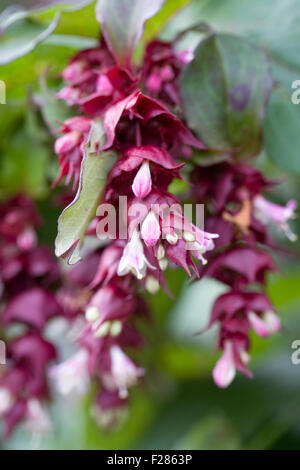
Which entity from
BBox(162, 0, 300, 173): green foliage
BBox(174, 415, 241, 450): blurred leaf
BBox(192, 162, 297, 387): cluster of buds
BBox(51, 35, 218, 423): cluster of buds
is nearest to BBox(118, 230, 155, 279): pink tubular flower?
BBox(51, 35, 218, 423): cluster of buds

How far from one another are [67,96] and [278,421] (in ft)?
2.15

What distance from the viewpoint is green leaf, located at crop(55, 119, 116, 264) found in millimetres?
485

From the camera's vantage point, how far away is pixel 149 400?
1159mm

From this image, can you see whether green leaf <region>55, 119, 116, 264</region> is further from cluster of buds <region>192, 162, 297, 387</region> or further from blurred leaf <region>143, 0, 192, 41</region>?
blurred leaf <region>143, 0, 192, 41</region>

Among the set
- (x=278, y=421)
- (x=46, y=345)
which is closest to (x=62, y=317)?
(x=46, y=345)

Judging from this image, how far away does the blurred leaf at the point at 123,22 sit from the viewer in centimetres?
61

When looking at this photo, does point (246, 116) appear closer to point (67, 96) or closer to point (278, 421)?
point (67, 96)

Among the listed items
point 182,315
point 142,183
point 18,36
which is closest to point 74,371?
point 142,183

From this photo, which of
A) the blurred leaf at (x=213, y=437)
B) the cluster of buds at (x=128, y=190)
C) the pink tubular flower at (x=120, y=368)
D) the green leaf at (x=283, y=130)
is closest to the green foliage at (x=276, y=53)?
the green leaf at (x=283, y=130)

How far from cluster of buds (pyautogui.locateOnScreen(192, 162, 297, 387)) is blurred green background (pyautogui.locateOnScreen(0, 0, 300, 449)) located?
103mm

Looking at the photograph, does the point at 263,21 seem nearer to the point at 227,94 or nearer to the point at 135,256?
the point at 227,94

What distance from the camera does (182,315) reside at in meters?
1.29

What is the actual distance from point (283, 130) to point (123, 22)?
22cm

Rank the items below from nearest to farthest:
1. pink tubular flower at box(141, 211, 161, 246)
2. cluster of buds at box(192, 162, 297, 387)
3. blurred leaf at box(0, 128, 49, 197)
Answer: pink tubular flower at box(141, 211, 161, 246) < cluster of buds at box(192, 162, 297, 387) < blurred leaf at box(0, 128, 49, 197)
